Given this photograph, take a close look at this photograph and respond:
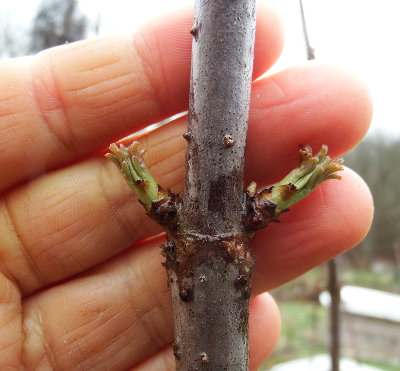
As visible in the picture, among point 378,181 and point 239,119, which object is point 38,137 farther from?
point 378,181

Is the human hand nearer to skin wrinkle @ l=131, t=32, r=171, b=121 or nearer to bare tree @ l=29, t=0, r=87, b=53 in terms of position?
skin wrinkle @ l=131, t=32, r=171, b=121

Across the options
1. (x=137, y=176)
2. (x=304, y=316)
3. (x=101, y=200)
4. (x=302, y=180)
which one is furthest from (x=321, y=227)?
(x=304, y=316)

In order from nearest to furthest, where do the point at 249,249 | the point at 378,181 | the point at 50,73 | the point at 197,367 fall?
the point at 197,367
the point at 249,249
the point at 50,73
the point at 378,181

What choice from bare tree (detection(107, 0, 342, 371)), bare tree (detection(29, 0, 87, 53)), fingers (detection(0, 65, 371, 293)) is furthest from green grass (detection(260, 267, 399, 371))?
bare tree (detection(29, 0, 87, 53))

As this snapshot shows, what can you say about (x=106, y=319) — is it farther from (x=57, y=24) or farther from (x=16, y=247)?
(x=57, y=24)

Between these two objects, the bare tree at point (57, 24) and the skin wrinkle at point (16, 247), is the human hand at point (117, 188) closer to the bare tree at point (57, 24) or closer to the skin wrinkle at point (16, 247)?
the skin wrinkle at point (16, 247)

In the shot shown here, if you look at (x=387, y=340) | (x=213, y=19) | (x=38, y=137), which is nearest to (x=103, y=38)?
(x=38, y=137)

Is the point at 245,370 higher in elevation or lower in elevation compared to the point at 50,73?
lower
